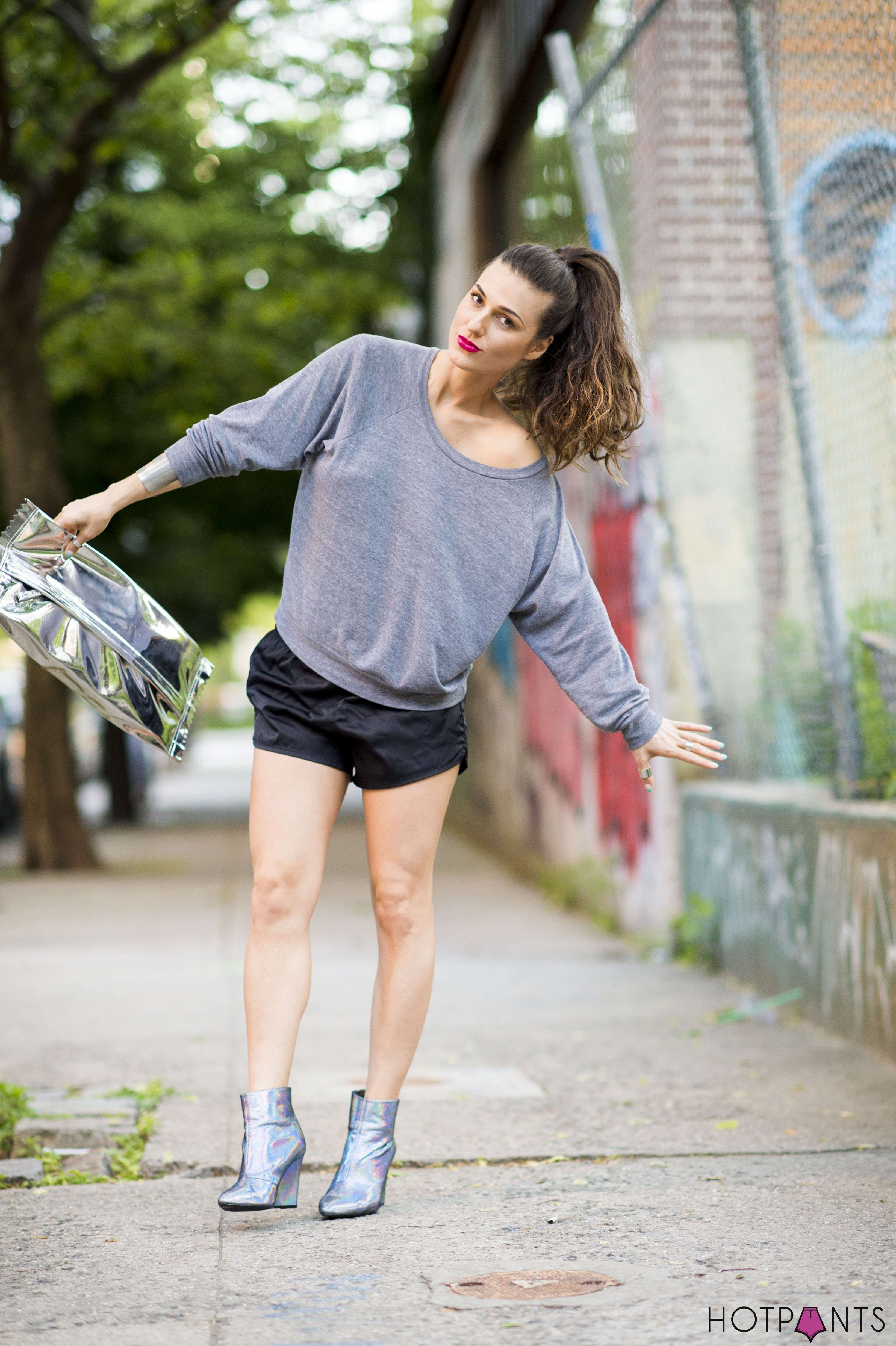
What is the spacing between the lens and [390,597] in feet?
9.61

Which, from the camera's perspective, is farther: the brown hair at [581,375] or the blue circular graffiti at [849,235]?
the blue circular graffiti at [849,235]

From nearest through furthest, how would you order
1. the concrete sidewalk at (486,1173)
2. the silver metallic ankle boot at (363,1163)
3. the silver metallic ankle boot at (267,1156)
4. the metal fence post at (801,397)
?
the concrete sidewalk at (486,1173) → the silver metallic ankle boot at (267,1156) → the silver metallic ankle boot at (363,1163) → the metal fence post at (801,397)

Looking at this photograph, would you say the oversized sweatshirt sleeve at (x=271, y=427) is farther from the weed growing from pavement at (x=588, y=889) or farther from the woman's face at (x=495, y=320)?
the weed growing from pavement at (x=588, y=889)

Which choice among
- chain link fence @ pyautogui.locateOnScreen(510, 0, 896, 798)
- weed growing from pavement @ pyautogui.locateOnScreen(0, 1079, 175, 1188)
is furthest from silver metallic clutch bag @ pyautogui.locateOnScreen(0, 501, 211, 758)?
chain link fence @ pyautogui.locateOnScreen(510, 0, 896, 798)

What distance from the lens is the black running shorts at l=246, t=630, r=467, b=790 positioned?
2953mm

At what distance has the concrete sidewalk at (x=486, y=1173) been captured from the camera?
245cm

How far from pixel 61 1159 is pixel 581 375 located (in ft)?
6.73

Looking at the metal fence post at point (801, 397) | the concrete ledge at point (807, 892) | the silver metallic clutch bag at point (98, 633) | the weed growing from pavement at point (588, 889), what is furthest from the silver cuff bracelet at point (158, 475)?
the weed growing from pavement at point (588, 889)

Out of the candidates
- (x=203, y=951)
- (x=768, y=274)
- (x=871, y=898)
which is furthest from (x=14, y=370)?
(x=871, y=898)

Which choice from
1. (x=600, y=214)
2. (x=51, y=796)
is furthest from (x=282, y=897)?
(x=51, y=796)

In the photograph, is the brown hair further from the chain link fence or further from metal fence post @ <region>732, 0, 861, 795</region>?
metal fence post @ <region>732, 0, 861, 795</region>

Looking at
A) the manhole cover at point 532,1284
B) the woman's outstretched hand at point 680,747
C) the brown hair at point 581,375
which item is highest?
the brown hair at point 581,375

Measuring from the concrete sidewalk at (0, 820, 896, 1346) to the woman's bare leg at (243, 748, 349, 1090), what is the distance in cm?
37

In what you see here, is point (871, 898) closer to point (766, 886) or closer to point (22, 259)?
point (766, 886)
